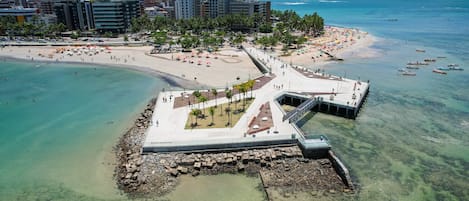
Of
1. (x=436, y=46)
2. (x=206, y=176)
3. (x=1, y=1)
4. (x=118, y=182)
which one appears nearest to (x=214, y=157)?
(x=206, y=176)

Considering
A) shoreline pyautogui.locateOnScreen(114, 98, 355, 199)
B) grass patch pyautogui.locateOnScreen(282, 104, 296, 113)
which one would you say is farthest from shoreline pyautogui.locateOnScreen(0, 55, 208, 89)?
shoreline pyautogui.locateOnScreen(114, 98, 355, 199)


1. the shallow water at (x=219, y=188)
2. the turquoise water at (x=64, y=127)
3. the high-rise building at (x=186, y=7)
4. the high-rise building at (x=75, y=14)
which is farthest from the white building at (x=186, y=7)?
the shallow water at (x=219, y=188)

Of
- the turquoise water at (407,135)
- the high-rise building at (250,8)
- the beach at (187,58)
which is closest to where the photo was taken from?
the turquoise water at (407,135)

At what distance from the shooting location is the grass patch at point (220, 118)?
4331cm

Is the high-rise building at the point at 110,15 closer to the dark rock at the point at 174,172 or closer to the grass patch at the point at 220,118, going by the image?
the grass patch at the point at 220,118

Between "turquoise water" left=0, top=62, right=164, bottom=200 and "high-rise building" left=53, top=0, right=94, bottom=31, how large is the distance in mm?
83754

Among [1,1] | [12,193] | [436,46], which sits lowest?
[12,193]

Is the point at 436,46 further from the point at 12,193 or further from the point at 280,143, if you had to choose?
the point at 12,193

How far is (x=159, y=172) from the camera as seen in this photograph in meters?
34.8

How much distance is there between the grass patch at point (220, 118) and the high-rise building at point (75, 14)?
140682 millimetres

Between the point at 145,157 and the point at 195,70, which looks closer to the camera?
the point at 145,157

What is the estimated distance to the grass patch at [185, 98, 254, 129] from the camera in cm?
4331

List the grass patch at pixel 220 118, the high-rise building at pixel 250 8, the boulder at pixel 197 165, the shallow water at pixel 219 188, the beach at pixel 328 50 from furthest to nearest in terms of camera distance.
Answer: the high-rise building at pixel 250 8, the beach at pixel 328 50, the grass patch at pixel 220 118, the boulder at pixel 197 165, the shallow water at pixel 219 188

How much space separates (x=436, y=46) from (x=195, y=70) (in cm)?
9872
